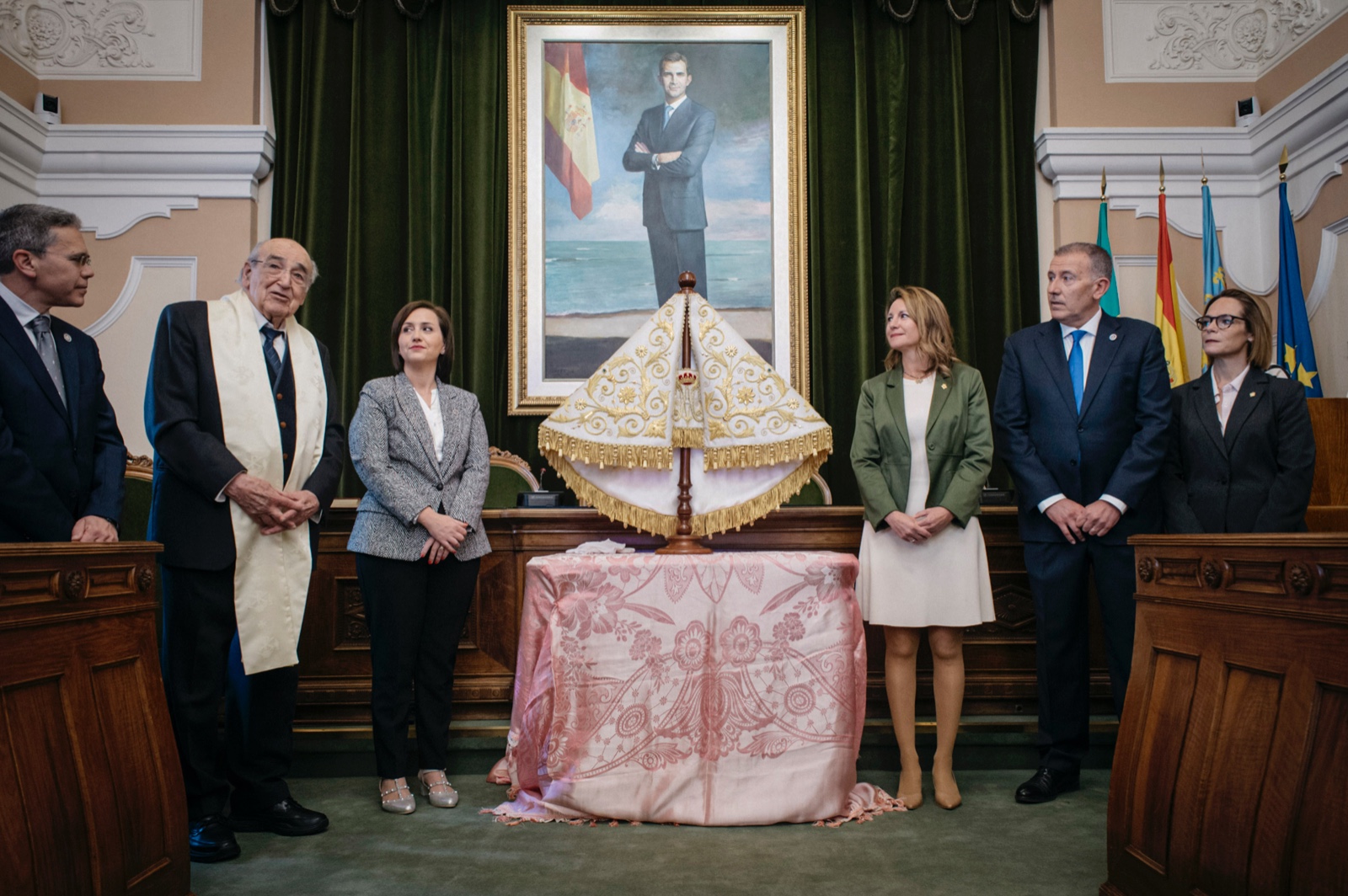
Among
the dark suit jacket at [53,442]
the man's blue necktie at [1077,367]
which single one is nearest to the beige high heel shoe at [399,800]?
the dark suit jacket at [53,442]

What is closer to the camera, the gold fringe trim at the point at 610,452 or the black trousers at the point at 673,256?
the gold fringe trim at the point at 610,452

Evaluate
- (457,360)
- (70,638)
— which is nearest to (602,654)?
(70,638)

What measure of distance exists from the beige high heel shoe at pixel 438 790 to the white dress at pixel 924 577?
4.50ft

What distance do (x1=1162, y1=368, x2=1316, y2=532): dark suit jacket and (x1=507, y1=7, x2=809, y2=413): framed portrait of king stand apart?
1.96m

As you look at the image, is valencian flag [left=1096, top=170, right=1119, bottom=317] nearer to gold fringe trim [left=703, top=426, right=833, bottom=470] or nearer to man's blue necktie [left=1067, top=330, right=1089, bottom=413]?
man's blue necktie [left=1067, top=330, right=1089, bottom=413]

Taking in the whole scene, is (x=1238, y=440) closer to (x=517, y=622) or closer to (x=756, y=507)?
(x=756, y=507)

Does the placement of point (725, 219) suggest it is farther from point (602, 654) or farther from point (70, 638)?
point (70, 638)

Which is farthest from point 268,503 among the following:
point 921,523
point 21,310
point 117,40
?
point 117,40

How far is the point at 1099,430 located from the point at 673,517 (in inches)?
53.7

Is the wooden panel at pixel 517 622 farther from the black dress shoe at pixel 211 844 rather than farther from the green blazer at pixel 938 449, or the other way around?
the black dress shoe at pixel 211 844

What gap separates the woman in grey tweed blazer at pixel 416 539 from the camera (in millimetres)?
2781

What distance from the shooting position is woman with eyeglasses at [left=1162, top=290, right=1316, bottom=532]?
8.97ft

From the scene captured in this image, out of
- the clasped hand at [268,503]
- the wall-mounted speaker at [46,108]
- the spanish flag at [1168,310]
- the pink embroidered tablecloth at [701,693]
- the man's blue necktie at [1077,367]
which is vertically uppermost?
the wall-mounted speaker at [46,108]

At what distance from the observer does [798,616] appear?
2707mm
